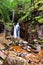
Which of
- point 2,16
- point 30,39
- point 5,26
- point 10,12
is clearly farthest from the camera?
point 10,12

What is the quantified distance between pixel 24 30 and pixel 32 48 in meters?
4.25

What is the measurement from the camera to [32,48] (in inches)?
572

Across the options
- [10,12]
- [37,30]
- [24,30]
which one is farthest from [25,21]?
[10,12]

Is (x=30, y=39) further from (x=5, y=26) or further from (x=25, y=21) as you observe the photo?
(x=5, y=26)

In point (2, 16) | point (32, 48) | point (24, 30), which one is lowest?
point (32, 48)

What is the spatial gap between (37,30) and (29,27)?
46.0 inches

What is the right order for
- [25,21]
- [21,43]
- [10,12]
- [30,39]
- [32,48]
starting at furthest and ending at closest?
[10,12], [25,21], [30,39], [21,43], [32,48]

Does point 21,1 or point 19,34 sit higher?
point 21,1

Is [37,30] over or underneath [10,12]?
underneath

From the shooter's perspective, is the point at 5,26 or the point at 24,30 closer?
the point at 24,30

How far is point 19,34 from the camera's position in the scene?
19.8 meters

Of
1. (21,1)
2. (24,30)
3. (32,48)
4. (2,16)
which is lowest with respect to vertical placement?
(32,48)

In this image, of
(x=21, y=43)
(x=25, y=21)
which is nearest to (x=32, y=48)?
(x=21, y=43)

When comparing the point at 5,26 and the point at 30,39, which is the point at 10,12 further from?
the point at 30,39
